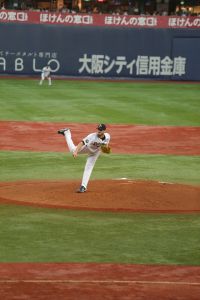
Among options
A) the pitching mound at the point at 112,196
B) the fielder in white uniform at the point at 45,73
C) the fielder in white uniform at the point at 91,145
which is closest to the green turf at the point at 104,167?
the pitching mound at the point at 112,196

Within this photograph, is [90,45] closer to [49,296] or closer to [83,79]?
[83,79]

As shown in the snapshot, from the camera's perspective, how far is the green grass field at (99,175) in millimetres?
12266

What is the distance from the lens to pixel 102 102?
35.5 metres

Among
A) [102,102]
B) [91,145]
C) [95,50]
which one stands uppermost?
[91,145]

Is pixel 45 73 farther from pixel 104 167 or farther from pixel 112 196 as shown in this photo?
pixel 112 196

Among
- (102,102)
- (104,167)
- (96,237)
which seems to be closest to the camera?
(96,237)

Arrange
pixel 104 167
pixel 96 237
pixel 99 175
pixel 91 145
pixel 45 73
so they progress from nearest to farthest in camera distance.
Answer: pixel 96 237 → pixel 91 145 → pixel 99 175 → pixel 104 167 → pixel 45 73

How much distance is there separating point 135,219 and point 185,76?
107 feet

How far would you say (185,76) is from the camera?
46188 millimetres

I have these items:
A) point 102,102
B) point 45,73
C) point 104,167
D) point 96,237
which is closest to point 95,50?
point 45,73

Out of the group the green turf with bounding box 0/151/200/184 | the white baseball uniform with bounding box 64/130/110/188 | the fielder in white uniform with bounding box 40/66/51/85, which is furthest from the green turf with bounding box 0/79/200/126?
the white baseball uniform with bounding box 64/130/110/188

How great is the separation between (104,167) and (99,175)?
142 centimetres

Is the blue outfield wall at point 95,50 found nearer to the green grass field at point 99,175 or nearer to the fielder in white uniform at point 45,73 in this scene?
the fielder in white uniform at point 45,73

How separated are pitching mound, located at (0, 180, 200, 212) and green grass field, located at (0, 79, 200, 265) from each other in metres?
0.46
